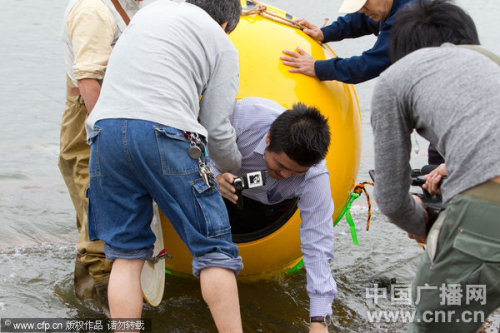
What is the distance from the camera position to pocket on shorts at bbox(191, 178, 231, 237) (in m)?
2.75

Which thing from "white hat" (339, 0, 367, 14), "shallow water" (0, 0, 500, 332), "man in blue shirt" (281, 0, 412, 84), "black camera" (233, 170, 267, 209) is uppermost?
"white hat" (339, 0, 367, 14)

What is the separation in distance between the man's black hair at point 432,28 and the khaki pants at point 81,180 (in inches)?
82.0

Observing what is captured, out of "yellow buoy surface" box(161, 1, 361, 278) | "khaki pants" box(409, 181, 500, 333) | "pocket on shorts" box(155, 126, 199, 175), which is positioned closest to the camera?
"khaki pants" box(409, 181, 500, 333)

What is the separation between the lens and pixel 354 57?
3969mm

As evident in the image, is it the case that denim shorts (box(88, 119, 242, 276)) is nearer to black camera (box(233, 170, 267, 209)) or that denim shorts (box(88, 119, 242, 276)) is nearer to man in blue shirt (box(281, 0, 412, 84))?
black camera (box(233, 170, 267, 209))

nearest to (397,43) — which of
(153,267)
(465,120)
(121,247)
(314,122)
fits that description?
(465,120)

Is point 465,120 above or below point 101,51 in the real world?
above

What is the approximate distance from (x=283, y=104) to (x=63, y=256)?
7.11 ft

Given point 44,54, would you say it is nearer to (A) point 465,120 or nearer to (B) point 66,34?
(B) point 66,34

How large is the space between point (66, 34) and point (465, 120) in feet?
7.91

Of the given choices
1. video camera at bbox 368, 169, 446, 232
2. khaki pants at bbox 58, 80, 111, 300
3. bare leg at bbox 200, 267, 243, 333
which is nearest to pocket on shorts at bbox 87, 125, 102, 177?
bare leg at bbox 200, 267, 243, 333

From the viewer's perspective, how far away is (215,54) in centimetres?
291

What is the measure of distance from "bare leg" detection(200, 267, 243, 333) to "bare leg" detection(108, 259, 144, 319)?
1.00ft

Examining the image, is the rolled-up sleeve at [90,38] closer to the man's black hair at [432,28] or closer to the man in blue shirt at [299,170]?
the man in blue shirt at [299,170]
